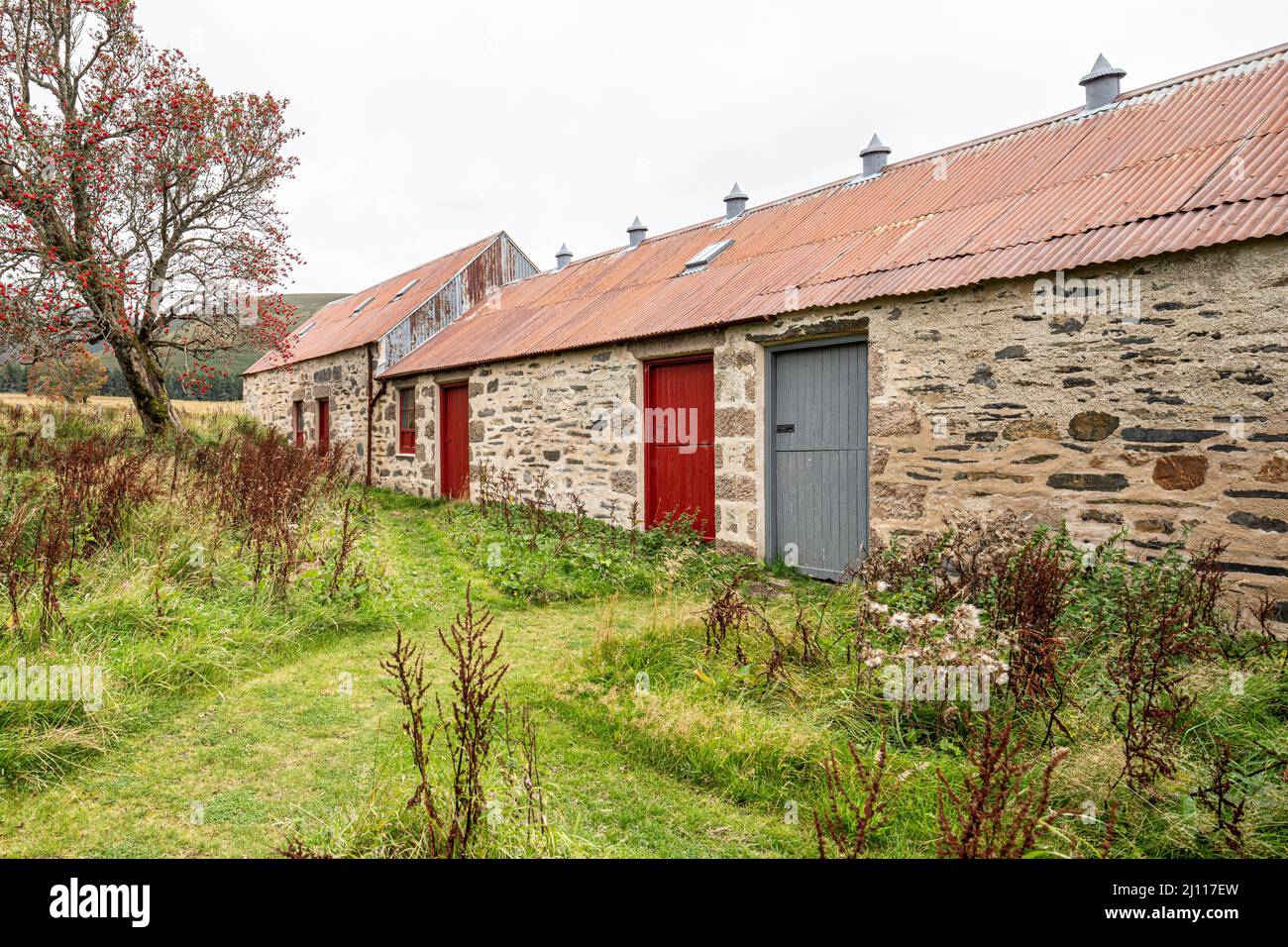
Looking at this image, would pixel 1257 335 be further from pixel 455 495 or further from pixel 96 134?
pixel 96 134

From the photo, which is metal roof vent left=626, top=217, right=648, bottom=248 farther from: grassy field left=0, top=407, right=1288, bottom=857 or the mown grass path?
the mown grass path

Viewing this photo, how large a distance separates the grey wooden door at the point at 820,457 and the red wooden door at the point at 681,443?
3.16 feet

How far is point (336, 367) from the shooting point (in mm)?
18469

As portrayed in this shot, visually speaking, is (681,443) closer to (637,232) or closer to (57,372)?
(637,232)

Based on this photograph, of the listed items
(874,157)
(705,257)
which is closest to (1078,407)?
(874,157)

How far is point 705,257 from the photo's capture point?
1098cm

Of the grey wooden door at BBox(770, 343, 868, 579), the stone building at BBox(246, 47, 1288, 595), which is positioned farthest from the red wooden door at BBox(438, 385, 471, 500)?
the grey wooden door at BBox(770, 343, 868, 579)

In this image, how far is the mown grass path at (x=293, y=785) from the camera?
2932 mm

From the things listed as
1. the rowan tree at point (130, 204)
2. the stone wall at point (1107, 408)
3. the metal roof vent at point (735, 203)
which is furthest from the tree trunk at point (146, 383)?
the stone wall at point (1107, 408)

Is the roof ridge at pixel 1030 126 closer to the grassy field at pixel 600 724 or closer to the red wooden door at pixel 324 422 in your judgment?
the grassy field at pixel 600 724

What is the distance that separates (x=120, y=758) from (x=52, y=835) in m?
0.72

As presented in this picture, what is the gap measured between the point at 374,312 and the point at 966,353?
16581 mm
